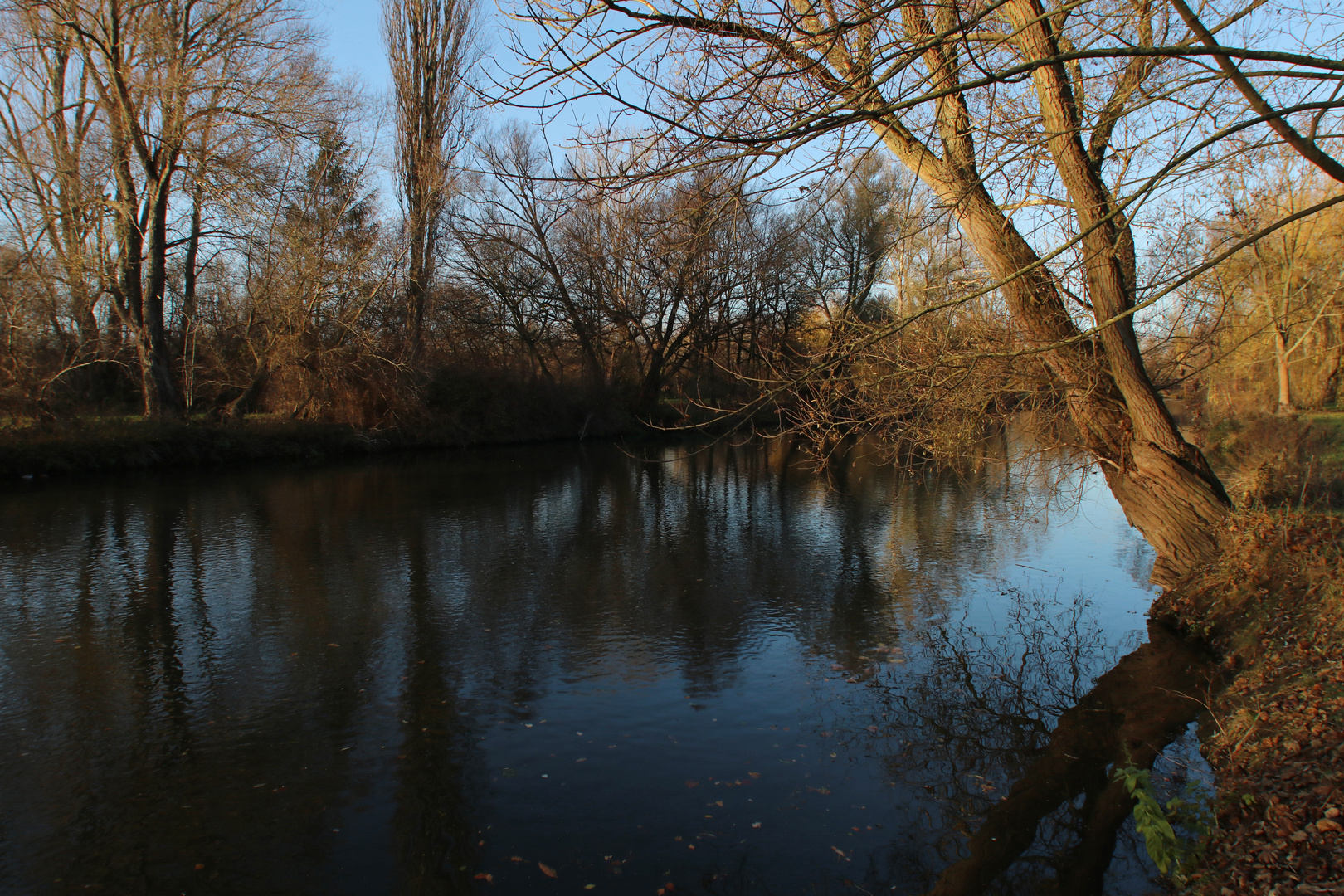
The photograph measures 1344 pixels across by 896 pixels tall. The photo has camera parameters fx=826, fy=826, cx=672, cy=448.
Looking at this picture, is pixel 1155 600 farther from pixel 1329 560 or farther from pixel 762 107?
pixel 762 107

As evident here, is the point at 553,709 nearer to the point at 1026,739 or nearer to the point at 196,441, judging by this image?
the point at 1026,739

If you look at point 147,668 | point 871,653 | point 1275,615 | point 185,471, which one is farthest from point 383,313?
point 1275,615

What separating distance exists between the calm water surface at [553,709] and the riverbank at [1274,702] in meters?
0.53

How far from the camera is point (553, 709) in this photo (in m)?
5.80

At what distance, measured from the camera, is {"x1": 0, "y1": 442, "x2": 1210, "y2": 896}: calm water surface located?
4016 mm

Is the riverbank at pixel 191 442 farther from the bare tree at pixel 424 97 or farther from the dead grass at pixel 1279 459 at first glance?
the dead grass at pixel 1279 459

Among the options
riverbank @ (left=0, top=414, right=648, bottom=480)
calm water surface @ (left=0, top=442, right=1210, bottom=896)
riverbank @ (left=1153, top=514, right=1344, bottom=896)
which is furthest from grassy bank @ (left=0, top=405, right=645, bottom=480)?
riverbank @ (left=1153, top=514, right=1344, bottom=896)

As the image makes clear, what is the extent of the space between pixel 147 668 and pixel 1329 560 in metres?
9.34

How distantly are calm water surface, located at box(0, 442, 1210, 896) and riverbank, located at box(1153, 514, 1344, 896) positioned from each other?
533 millimetres

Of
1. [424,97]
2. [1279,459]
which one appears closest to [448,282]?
[424,97]

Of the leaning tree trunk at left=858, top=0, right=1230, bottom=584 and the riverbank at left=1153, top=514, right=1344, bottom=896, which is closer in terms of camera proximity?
the riverbank at left=1153, top=514, right=1344, bottom=896

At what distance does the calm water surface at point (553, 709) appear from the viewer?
4016 millimetres

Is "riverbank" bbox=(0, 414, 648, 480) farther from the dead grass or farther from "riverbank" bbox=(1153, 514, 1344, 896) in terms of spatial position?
the dead grass

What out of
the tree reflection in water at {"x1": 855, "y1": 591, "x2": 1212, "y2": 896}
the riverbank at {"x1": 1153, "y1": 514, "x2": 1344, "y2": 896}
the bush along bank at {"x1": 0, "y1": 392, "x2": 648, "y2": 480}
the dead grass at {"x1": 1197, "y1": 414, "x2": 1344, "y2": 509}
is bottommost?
the tree reflection in water at {"x1": 855, "y1": 591, "x2": 1212, "y2": 896}
